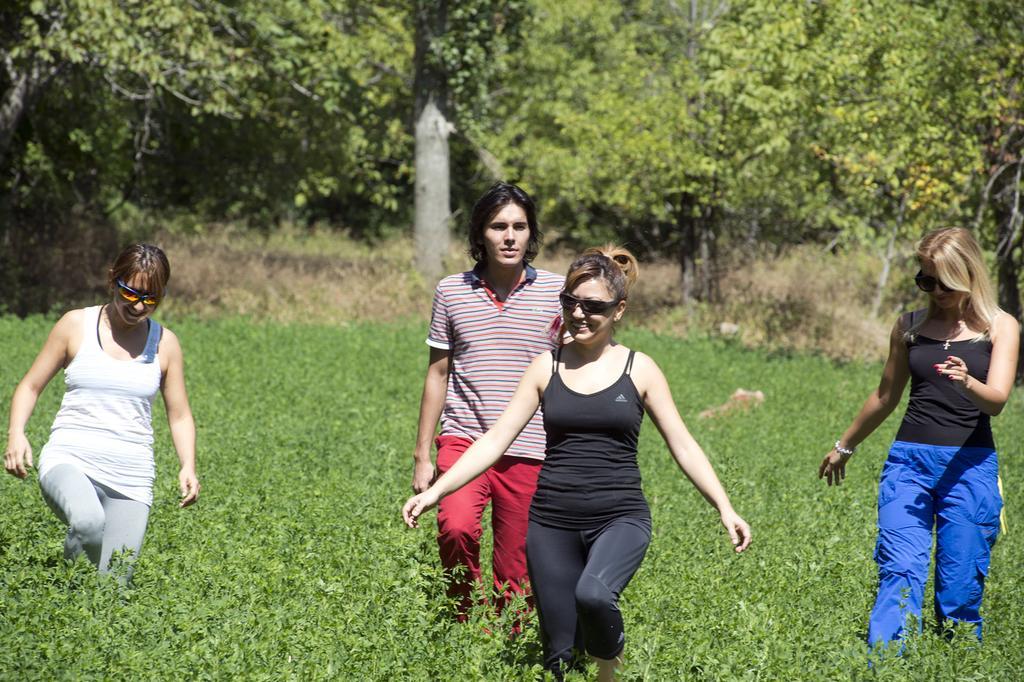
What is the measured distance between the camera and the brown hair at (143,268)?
6.10 m

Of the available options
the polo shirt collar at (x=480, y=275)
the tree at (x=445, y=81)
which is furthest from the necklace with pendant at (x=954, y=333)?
the tree at (x=445, y=81)

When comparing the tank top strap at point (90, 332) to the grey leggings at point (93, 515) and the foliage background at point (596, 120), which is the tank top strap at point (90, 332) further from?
the foliage background at point (596, 120)

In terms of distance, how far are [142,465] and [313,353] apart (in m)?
13.1

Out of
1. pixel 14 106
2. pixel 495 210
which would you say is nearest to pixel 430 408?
pixel 495 210

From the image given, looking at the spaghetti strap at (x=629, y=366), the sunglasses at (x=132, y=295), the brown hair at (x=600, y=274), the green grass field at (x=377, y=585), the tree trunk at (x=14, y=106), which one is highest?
the tree trunk at (x=14, y=106)

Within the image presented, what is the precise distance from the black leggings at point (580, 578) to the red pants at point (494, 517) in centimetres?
65

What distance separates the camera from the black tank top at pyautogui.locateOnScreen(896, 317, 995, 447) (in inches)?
244

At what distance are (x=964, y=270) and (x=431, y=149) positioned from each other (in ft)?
74.1

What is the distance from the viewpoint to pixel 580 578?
16.9ft

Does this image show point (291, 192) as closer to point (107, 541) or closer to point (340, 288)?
point (340, 288)

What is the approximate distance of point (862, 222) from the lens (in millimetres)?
23094

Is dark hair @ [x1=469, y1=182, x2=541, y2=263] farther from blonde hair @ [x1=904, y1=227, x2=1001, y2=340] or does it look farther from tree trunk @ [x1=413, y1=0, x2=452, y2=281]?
tree trunk @ [x1=413, y1=0, x2=452, y2=281]

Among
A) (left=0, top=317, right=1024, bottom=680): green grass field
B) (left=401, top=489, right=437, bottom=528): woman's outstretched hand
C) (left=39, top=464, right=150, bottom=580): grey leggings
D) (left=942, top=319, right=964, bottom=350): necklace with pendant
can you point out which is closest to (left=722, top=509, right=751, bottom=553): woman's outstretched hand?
(left=0, top=317, right=1024, bottom=680): green grass field

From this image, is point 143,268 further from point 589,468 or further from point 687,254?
point 687,254
